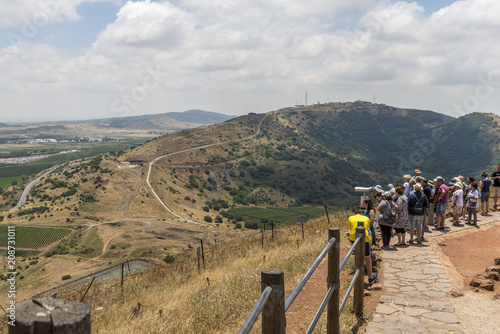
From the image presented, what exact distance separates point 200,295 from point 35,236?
6910 cm

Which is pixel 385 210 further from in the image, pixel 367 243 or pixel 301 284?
pixel 301 284

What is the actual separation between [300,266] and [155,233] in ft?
182

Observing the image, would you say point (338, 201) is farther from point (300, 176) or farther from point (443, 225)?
point (443, 225)

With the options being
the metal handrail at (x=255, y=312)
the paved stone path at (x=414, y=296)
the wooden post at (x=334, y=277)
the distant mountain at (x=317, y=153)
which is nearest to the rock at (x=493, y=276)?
the paved stone path at (x=414, y=296)

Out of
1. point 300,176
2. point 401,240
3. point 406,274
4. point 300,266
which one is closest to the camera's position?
point 406,274

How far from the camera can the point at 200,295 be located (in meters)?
6.41

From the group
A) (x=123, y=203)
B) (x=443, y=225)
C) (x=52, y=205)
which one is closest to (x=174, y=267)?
(x=443, y=225)

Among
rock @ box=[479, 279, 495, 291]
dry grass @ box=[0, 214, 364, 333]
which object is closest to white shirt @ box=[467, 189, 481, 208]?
dry grass @ box=[0, 214, 364, 333]

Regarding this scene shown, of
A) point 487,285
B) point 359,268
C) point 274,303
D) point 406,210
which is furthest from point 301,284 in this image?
point 406,210

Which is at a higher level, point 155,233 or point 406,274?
point 406,274

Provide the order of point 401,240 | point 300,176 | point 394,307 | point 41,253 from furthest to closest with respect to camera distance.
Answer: point 300,176
point 41,253
point 401,240
point 394,307

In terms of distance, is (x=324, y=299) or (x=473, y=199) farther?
(x=473, y=199)

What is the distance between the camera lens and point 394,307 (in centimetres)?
516

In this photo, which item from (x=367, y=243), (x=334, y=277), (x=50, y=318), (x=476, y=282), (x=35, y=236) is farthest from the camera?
(x=35, y=236)
